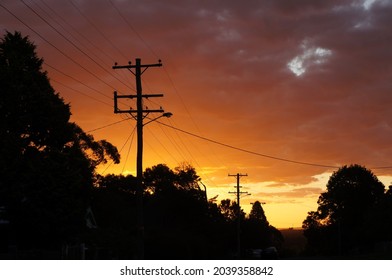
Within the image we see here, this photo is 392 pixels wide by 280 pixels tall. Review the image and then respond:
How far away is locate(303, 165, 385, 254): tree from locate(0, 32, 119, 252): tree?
85.8m

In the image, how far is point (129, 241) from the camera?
48.5m

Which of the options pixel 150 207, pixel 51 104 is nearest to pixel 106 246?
pixel 51 104

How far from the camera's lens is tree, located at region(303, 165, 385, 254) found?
120 m

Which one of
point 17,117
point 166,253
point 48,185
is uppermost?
point 17,117

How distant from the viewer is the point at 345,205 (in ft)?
401

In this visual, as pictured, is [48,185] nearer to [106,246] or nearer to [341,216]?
[106,246]

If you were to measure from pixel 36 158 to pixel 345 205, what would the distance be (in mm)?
93221

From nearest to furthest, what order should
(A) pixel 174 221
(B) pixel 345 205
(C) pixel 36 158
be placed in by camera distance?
1. (C) pixel 36 158
2. (A) pixel 174 221
3. (B) pixel 345 205

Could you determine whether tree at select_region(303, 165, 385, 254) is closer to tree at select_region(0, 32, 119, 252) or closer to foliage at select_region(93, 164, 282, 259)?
foliage at select_region(93, 164, 282, 259)

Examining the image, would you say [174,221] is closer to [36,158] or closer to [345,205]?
[36,158]

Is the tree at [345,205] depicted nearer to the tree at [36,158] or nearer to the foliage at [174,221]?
the foliage at [174,221]

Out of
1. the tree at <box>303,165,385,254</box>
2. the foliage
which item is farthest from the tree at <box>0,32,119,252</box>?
the tree at <box>303,165,385,254</box>

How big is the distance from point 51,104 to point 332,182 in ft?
309

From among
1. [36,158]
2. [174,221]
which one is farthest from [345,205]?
[36,158]
